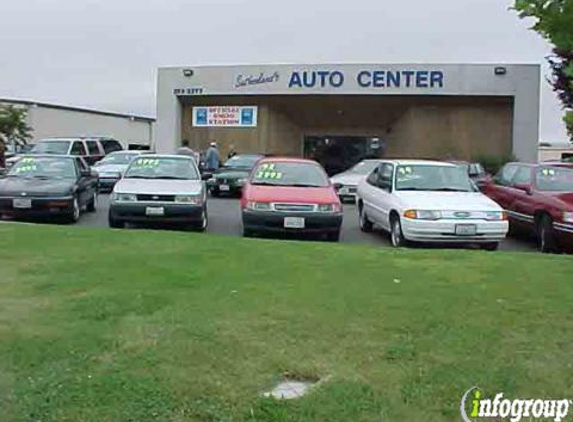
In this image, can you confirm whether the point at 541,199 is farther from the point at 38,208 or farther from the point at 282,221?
the point at 38,208

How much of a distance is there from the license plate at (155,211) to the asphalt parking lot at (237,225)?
1.32 meters

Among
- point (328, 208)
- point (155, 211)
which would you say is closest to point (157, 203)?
point (155, 211)

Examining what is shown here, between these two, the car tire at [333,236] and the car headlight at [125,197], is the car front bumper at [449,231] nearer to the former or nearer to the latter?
the car tire at [333,236]

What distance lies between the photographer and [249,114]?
33.5m

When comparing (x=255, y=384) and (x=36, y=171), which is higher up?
(x=36, y=171)

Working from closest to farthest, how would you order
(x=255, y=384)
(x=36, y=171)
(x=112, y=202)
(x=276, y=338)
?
(x=255, y=384) → (x=276, y=338) → (x=112, y=202) → (x=36, y=171)

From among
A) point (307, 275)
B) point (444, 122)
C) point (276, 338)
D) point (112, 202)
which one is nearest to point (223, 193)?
point (112, 202)

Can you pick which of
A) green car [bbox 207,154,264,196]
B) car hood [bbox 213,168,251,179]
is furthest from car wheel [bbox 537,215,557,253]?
car hood [bbox 213,168,251,179]

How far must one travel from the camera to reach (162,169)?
14273 millimetres

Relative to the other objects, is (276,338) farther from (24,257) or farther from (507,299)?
(24,257)

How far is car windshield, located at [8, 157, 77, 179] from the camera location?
595 inches

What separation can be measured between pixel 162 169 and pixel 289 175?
2637 millimetres

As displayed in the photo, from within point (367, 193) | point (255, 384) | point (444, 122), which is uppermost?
point (444, 122)

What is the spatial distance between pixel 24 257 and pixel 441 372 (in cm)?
568
